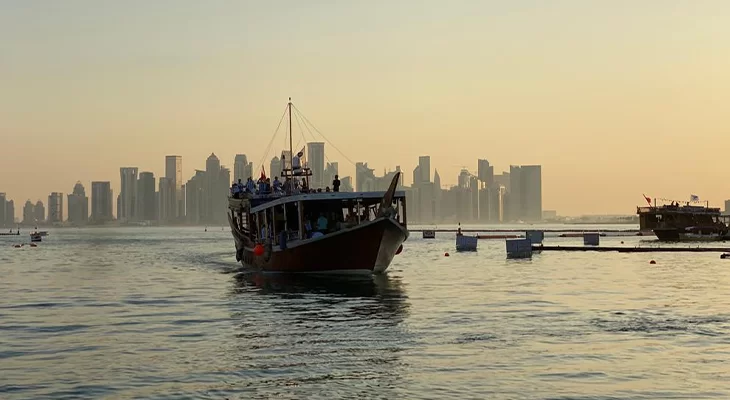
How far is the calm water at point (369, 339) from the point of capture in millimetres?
19516

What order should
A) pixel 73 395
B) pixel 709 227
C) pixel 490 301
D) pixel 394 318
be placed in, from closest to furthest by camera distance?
pixel 73 395
pixel 394 318
pixel 490 301
pixel 709 227

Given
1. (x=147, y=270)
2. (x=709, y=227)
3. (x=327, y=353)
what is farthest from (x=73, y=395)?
(x=709, y=227)

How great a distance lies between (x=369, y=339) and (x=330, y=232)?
25.1 metres

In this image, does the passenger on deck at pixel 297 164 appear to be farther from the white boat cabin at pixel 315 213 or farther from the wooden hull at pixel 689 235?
the wooden hull at pixel 689 235

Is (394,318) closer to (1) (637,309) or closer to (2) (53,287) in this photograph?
(1) (637,309)

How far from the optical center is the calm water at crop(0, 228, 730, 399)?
64.0ft

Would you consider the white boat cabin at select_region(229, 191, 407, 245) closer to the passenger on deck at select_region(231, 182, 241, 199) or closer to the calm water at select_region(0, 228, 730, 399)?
the calm water at select_region(0, 228, 730, 399)

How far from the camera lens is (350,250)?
51281 mm

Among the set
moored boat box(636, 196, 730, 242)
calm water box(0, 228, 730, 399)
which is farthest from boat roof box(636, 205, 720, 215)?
calm water box(0, 228, 730, 399)

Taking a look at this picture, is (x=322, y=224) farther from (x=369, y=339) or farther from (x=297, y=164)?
(x=369, y=339)

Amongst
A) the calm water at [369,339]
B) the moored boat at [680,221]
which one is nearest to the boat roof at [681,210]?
the moored boat at [680,221]

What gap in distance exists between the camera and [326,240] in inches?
2004

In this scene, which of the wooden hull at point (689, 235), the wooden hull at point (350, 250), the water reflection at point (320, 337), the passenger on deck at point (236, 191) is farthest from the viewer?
the wooden hull at point (689, 235)

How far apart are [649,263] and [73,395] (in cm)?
6146
